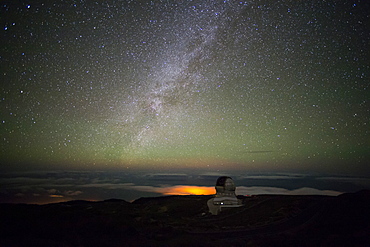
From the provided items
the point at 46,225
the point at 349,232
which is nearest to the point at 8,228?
the point at 46,225

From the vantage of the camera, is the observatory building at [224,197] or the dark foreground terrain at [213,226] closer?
the dark foreground terrain at [213,226]

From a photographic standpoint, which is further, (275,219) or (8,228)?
(275,219)

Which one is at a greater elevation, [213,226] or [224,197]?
[224,197]

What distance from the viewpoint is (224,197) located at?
29.3m

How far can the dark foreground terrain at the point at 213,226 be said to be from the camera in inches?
667

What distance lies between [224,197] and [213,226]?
7738mm

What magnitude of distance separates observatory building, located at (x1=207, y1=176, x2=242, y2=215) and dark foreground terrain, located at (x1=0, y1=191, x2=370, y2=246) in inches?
34.3

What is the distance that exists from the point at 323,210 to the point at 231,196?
8.82 meters

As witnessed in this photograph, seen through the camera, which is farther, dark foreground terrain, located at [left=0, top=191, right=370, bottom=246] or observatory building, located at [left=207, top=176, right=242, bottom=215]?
observatory building, located at [left=207, top=176, right=242, bottom=215]

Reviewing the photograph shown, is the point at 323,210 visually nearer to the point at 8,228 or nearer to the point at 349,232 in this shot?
the point at 349,232

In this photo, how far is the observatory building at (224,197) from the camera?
94.1 ft

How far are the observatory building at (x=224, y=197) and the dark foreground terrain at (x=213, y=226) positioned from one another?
0.87 m

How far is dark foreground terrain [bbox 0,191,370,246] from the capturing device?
16953 mm

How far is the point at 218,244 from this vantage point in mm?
16297
